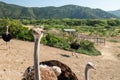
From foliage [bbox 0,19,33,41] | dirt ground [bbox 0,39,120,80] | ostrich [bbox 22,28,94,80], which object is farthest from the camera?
foliage [bbox 0,19,33,41]

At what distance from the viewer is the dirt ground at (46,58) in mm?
11469

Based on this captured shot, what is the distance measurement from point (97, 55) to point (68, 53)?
2195 mm

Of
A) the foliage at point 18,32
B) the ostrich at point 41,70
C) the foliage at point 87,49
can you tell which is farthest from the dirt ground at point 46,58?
the ostrich at point 41,70

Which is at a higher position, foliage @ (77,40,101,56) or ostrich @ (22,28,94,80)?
→ ostrich @ (22,28,94,80)

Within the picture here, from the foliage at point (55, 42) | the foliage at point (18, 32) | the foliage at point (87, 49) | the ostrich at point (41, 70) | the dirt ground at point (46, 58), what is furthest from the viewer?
the foliage at point (18, 32)

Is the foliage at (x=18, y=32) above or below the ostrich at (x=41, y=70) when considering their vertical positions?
below

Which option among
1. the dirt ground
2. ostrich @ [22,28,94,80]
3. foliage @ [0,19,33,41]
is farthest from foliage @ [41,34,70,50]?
ostrich @ [22,28,94,80]

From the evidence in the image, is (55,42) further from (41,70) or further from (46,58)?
(41,70)

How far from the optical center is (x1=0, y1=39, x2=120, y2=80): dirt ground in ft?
37.6

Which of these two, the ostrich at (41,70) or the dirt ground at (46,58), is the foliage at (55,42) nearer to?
the dirt ground at (46,58)

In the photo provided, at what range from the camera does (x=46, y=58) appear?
1450cm

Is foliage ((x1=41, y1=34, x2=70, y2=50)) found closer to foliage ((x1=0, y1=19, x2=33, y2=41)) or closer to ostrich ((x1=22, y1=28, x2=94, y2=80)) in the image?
foliage ((x1=0, y1=19, x2=33, y2=41))

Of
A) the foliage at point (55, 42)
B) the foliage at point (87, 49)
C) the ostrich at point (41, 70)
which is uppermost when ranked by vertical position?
the ostrich at point (41, 70)

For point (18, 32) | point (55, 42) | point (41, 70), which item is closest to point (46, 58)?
point (55, 42)
